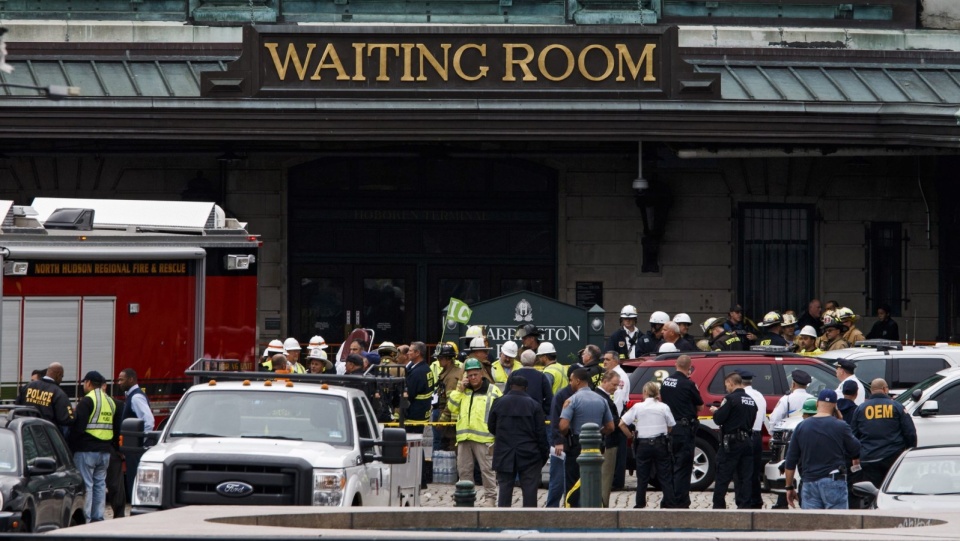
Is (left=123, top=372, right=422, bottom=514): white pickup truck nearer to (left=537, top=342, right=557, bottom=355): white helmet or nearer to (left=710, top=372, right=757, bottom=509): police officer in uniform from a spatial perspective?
(left=710, top=372, right=757, bottom=509): police officer in uniform

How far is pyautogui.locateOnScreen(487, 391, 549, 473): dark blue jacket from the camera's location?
1645cm

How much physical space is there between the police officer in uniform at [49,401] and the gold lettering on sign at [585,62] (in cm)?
1087

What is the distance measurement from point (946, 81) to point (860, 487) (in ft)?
45.9

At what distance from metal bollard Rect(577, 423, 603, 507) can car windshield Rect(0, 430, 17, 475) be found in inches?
201

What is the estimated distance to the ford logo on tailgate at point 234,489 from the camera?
13008mm

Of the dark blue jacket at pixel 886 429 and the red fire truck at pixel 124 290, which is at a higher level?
the red fire truck at pixel 124 290

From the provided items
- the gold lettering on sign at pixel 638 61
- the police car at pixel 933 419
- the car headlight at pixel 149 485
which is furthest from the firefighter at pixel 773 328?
the car headlight at pixel 149 485

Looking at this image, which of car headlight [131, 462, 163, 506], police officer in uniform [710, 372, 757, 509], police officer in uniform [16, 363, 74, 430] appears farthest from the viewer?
police officer in uniform [710, 372, 757, 509]

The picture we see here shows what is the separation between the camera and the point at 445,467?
1964 centimetres

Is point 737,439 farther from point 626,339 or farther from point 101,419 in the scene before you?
point 101,419

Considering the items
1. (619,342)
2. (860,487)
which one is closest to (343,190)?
(619,342)

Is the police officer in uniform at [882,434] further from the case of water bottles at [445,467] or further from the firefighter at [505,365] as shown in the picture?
the case of water bottles at [445,467]

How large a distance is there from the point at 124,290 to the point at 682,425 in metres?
6.40

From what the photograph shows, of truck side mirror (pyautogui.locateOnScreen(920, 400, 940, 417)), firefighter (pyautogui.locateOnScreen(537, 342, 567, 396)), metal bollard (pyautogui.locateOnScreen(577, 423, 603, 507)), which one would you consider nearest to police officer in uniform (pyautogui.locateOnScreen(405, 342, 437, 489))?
firefighter (pyautogui.locateOnScreen(537, 342, 567, 396))
